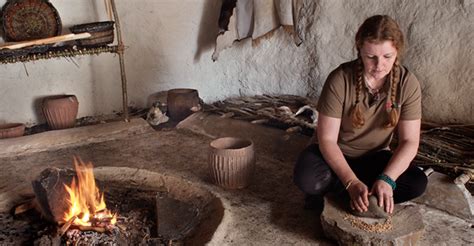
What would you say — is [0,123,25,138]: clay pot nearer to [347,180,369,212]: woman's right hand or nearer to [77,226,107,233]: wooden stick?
[77,226,107,233]: wooden stick

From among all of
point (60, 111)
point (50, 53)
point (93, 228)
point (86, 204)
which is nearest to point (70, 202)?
point (86, 204)

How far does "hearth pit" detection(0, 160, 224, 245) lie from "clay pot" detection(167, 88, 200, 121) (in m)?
1.61

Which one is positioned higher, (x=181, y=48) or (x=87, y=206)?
(x=181, y=48)

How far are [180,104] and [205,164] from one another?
1.22m

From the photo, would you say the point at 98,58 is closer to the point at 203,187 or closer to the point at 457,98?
the point at 203,187

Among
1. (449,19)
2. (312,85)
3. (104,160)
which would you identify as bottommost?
(104,160)

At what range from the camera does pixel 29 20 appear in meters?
4.16

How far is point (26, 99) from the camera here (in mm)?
4516

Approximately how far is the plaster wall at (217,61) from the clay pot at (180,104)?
19.3 inches

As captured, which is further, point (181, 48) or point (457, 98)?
point (181, 48)

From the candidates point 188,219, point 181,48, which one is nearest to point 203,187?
point 188,219

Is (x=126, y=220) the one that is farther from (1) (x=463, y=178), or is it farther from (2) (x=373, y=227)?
(1) (x=463, y=178)

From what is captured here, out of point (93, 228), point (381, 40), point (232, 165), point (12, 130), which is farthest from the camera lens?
point (12, 130)

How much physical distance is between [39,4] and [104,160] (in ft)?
5.23
